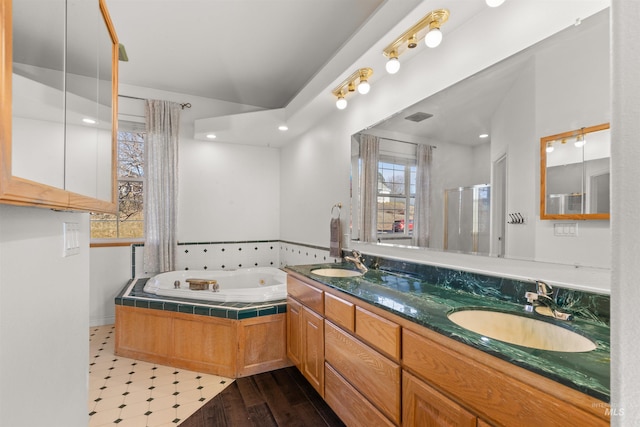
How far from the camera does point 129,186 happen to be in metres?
3.73

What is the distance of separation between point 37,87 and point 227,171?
361cm

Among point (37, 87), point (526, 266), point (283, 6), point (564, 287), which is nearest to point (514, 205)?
point (526, 266)

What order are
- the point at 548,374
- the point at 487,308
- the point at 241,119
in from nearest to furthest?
1. the point at 548,374
2. the point at 487,308
3. the point at 241,119

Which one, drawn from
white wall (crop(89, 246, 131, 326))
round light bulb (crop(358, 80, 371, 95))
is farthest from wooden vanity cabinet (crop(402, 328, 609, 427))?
white wall (crop(89, 246, 131, 326))

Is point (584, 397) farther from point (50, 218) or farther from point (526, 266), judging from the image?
point (50, 218)

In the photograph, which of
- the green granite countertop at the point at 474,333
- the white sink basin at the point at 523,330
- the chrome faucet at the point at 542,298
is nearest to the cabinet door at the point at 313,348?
the green granite countertop at the point at 474,333

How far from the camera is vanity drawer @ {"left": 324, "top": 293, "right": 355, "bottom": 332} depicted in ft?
5.40

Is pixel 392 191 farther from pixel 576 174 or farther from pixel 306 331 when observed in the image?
pixel 306 331

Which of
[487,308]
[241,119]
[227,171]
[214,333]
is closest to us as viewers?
[487,308]

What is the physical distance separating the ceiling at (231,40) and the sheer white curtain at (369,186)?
0.89 metres

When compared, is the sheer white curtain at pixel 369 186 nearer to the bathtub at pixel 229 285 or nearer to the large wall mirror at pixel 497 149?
the large wall mirror at pixel 497 149

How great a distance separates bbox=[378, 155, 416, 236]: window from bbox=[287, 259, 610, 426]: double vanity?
1.12 ft

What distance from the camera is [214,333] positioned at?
2500 millimetres

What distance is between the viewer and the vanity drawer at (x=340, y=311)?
1646mm
